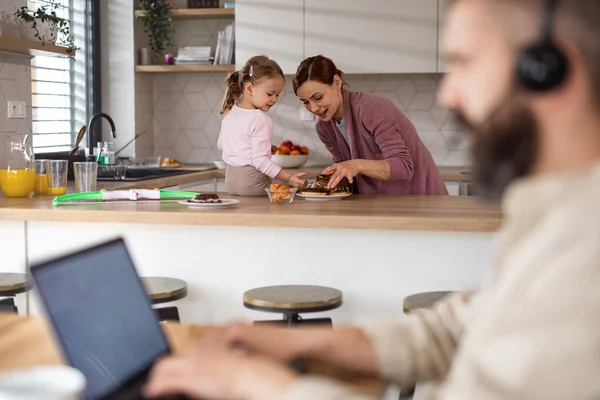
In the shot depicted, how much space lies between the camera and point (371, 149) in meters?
3.49

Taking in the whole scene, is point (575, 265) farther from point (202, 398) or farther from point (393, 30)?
point (393, 30)

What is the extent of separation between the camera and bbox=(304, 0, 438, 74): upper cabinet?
4898 millimetres

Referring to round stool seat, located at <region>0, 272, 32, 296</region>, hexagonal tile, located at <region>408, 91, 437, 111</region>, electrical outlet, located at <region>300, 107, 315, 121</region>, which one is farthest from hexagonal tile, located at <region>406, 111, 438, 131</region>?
round stool seat, located at <region>0, 272, 32, 296</region>

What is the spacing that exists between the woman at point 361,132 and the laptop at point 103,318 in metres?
1.98

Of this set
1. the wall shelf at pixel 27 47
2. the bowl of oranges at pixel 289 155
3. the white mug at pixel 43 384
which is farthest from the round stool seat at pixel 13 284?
the bowl of oranges at pixel 289 155

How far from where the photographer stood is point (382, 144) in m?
3.39

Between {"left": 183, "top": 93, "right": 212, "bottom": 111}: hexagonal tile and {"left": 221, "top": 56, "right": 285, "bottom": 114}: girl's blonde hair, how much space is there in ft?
7.31

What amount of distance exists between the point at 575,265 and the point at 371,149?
2655 millimetres

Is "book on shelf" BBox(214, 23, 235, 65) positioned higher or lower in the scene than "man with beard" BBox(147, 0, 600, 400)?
higher

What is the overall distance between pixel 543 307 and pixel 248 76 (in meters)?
2.68

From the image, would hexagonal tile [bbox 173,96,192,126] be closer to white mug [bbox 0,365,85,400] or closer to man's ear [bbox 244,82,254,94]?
man's ear [bbox 244,82,254,94]

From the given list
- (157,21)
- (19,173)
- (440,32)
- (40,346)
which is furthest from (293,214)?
(157,21)

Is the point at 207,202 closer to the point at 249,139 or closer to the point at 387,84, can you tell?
the point at 249,139

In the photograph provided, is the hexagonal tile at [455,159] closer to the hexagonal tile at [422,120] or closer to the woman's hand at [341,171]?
the hexagonal tile at [422,120]
